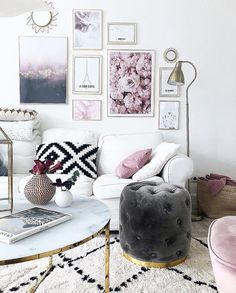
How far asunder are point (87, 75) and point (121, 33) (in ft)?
1.84

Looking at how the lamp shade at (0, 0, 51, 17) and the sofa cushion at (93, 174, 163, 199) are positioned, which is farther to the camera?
the sofa cushion at (93, 174, 163, 199)

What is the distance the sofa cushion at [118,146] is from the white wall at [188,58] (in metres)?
0.29

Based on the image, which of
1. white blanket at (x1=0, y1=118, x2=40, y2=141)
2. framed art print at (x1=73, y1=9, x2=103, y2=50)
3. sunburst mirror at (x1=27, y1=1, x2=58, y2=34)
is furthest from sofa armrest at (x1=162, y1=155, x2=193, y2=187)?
sunburst mirror at (x1=27, y1=1, x2=58, y2=34)

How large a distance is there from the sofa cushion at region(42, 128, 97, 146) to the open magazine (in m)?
1.77

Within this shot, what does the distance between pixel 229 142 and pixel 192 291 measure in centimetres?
214

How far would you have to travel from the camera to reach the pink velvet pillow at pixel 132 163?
3.12 m

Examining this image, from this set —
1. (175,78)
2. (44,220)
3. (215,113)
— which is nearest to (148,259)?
(44,220)

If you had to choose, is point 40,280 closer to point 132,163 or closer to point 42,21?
point 132,163

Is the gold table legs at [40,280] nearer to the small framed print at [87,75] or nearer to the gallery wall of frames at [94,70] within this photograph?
the gallery wall of frames at [94,70]

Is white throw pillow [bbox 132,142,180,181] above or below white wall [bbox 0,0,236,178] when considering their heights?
below

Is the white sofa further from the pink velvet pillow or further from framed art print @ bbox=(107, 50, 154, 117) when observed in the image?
framed art print @ bbox=(107, 50, 154, 117)

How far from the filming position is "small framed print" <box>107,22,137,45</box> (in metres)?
3.68

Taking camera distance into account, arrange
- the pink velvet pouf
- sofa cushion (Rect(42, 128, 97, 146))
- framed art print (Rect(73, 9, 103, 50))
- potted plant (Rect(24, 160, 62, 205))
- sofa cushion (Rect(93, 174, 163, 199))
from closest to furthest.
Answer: the pink velvet pouf
potted plant (Rect(24, 160, 62, 205))
sofa cushion (Rect(93, 174, 163, 199))
sofa cushion (Rect(42, 128, 97, 146))
framed art print (Rect(73, 9, 103, 50))

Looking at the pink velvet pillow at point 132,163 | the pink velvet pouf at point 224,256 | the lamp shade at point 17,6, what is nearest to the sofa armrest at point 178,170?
the pink velvet pillow at point 132,163
